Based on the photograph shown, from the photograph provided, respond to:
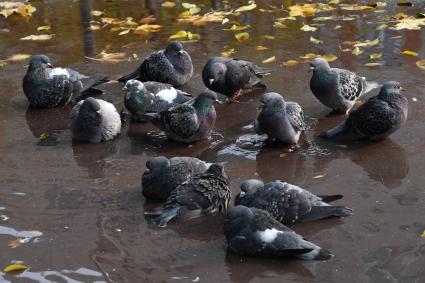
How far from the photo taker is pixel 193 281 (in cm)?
492

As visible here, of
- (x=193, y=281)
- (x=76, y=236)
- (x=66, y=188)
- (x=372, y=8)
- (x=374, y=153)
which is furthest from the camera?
(x=372, y=8)

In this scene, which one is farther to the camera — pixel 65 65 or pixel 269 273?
pixel 65 65

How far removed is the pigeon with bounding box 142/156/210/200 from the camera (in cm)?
606

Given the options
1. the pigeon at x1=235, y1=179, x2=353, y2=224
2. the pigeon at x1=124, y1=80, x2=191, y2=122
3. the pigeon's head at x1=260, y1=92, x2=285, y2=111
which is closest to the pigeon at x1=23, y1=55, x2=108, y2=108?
the pigeon at x1=124, y1=80, x2=191, y2=122

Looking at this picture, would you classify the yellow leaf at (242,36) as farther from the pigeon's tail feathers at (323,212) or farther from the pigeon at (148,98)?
the pigeon's tail feathers at (323,212)

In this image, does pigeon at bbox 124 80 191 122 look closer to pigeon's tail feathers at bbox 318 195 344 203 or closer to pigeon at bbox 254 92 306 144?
pigeon at bbox 254 92 306 144

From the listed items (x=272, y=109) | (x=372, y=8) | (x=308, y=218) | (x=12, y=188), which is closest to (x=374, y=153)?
(x=272, y=109)

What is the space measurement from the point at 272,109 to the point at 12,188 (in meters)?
2.55

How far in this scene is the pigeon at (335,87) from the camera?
25.2ft

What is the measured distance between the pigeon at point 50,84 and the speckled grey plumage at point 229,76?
1.39 meters

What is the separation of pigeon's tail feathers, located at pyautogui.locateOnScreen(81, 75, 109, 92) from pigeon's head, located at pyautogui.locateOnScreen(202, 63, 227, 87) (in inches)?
49.7

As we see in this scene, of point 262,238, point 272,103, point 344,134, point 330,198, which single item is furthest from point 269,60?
point 262,238

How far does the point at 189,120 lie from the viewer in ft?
23.7

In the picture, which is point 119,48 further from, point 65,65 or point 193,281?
point 193,281
